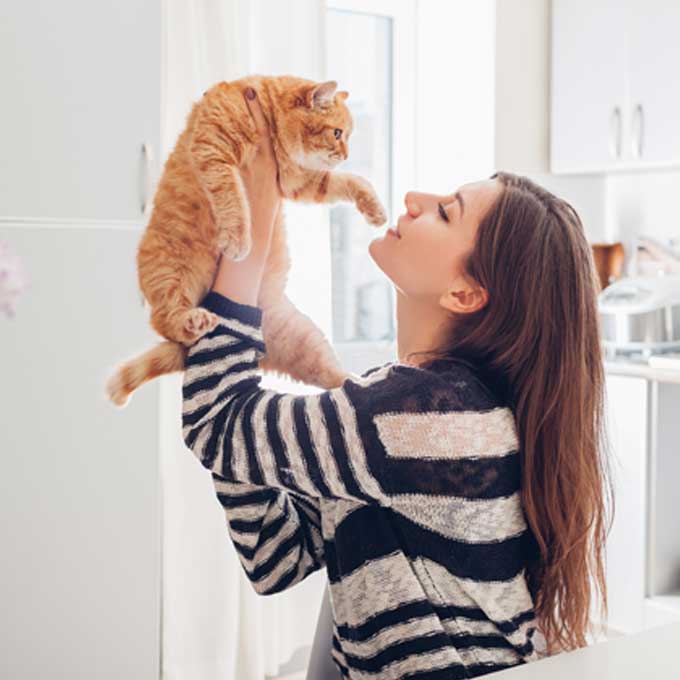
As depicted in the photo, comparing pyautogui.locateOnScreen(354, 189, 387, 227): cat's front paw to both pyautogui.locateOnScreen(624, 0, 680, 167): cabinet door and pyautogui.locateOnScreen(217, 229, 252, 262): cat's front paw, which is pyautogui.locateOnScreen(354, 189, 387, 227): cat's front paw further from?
pyautogui.locateOnScreen(624, 0, 680, 167): cabinet door

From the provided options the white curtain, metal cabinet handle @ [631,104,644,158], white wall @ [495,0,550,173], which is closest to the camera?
the white curtain

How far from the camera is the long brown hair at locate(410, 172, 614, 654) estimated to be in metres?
1.18

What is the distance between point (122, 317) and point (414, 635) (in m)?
1.23

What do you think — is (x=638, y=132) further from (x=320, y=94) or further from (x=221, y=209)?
(x=221, y=209)

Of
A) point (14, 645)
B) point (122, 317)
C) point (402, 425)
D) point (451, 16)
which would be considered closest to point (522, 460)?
point (402, 425)

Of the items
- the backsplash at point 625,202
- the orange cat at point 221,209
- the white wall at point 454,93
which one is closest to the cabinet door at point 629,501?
the backsplash at point 625,202

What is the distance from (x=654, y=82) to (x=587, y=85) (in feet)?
0.88

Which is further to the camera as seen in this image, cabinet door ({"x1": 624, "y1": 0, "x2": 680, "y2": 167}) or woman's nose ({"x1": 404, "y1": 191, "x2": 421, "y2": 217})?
cabinet door ({"x1": 624, "y1": 0, "x2": 680, "y2": 167})

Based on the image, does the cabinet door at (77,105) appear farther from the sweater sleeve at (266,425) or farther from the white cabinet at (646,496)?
the white cabinet at (646,496)

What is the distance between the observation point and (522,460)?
1.19 m

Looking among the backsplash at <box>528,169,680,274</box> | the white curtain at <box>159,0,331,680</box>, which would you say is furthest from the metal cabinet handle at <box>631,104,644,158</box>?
the white curtain at <box>159,0,331,680</box>

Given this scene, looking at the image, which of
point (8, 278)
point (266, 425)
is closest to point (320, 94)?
point (266, 425)

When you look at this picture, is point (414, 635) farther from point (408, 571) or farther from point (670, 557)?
point (670, 557)

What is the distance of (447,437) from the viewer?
1.12m
